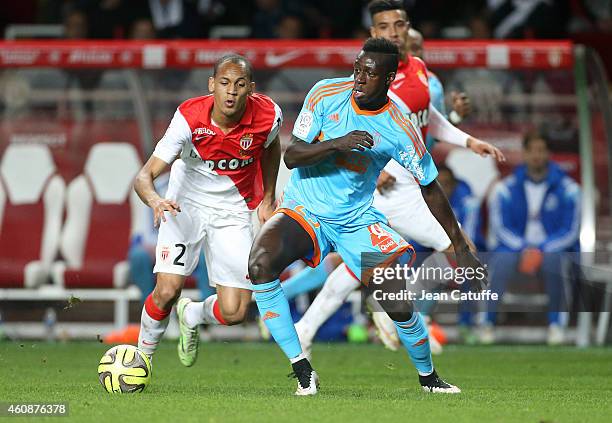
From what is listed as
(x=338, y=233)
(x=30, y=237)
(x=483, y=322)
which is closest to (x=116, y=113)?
(x=30, y=237)

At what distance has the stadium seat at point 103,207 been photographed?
13.8 metres

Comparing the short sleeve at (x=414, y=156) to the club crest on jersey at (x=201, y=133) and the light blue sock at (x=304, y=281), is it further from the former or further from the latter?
the light blue sock at (x=304, y=281)

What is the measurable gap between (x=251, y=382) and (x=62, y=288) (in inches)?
195


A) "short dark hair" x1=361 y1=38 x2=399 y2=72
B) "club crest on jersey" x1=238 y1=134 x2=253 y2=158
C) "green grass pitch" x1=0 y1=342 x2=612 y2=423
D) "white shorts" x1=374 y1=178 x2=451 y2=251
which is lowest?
"green grass pitch" x1=0 y1=342 x2=612 y2=423

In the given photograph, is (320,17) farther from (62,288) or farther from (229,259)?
(229,259)

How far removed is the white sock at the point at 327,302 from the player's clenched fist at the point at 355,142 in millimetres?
2836

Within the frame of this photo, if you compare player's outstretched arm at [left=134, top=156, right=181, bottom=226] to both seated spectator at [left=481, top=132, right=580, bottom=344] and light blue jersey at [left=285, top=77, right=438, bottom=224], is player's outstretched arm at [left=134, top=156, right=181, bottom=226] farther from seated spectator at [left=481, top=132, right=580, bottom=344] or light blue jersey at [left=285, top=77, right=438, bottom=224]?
seated spectator at [left=481, top=132, right=580, bottom=344]

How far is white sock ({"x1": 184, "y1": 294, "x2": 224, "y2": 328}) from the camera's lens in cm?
895

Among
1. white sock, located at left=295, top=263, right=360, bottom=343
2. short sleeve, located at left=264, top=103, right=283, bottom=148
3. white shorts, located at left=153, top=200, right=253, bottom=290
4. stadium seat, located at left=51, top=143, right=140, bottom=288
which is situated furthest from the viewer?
stadium seat, located at left=51, top=143, right=140, bottom=288

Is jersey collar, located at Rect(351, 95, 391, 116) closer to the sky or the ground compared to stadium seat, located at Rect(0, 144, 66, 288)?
closer to the sky

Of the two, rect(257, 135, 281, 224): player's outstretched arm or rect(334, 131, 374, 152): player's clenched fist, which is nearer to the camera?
rect(334, 131, 374, 152): player's clenched fist

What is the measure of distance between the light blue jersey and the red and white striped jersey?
2.07 ft

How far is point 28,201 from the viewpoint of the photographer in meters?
13.9

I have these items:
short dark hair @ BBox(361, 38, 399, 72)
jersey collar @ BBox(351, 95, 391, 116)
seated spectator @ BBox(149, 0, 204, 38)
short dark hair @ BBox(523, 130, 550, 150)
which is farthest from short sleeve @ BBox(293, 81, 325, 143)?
seated spectator @ BBox(149, 0, 204, 38)
